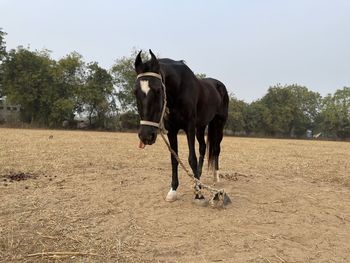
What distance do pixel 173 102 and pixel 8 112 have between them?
5553 cm

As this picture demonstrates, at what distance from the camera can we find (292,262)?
450cm

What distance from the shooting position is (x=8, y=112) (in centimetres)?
5609

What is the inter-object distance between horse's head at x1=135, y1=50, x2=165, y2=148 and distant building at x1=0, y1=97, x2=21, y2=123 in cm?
5244

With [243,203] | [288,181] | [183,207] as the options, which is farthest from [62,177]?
[288,181]

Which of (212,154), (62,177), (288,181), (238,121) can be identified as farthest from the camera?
(238,121)

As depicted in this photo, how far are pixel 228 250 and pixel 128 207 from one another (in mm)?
2008

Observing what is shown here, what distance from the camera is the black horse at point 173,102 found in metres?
5.20

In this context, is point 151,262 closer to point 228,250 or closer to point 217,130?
point 228,250

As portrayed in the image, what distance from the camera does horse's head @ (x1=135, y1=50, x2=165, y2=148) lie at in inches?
204

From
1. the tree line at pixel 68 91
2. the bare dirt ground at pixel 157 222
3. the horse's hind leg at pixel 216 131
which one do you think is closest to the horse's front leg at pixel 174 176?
the bare dirt ground at pixel 157 222

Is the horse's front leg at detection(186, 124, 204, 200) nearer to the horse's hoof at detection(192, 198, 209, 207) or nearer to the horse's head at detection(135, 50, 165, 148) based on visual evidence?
the horse's hoof at detection(192, 198, 209, 207)

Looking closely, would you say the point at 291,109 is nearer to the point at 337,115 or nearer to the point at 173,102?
the point at 337,115

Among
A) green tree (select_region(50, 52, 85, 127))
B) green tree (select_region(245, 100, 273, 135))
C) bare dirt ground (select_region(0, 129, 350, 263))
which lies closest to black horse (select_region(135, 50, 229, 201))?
bare dirt ground (select_region(0, 129, 350, 263))

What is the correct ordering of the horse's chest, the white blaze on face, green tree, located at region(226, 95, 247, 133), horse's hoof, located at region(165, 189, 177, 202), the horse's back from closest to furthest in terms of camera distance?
the white blaze on face → the horse's chest → horse's hoof, located at region(165, 189, 177, 202) → the horse's back → green tree, located at region(226, 95, 247, 133)
